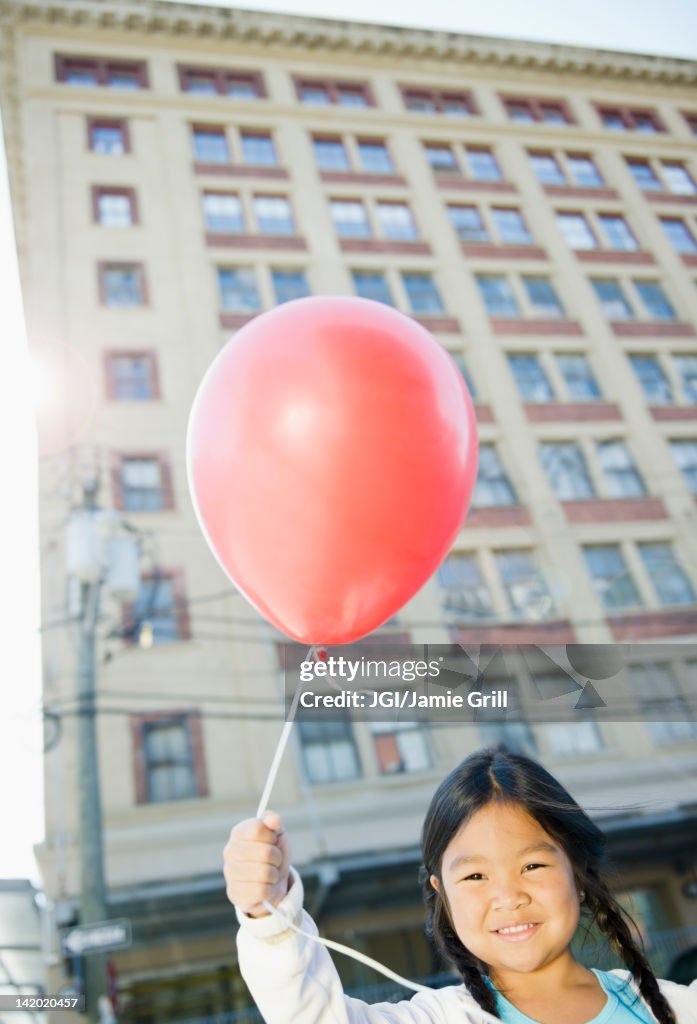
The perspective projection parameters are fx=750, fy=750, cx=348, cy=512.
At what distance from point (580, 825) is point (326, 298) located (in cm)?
135

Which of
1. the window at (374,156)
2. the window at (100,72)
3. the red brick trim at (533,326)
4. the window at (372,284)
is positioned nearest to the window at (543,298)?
the red brick trim at (533,326)

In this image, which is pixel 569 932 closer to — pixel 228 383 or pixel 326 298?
pixel 228 383

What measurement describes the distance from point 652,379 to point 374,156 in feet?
24.8

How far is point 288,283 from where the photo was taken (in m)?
14.1

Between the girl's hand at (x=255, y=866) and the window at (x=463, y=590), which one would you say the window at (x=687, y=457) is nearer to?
the window at (x=463, y=590)

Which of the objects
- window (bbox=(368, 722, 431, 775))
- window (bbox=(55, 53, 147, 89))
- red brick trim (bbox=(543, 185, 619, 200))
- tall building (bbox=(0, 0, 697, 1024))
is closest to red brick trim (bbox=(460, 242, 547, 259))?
tall building (bbox=(0, 0, 697, 1024))

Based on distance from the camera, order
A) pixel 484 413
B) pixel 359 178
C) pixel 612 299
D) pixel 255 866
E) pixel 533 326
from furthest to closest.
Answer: pixel 612 299, pixel 359 178, pixel 533 326, pixel 484 413, pixel 255 866

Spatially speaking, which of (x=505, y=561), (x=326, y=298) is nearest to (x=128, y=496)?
(x=505, y=561)

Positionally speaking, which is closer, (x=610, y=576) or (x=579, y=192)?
(x=610, y=576)

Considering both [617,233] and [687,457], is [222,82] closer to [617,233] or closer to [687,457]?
[617,233]

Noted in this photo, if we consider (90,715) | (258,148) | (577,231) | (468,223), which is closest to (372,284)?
(468,223)

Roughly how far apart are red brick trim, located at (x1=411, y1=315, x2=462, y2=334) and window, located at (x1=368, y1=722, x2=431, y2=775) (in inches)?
292

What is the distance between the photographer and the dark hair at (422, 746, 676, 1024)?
59.2 inches

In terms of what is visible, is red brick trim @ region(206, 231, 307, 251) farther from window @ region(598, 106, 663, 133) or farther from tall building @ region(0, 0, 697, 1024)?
window @ region(598, 106, 663, 133)
